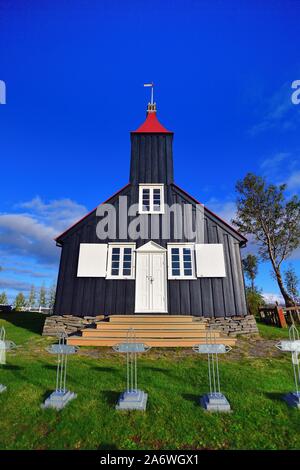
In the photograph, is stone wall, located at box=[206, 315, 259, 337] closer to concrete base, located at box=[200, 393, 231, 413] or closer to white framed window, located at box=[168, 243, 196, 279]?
white framed window, located at box=[168, 243, 196, 279]

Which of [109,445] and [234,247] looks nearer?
[109,445]

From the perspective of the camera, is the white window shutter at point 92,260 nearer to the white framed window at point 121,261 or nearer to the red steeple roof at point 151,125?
the white framed window at point 121,261

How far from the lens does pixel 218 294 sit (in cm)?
1057

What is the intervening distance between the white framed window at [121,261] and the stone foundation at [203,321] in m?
2.00

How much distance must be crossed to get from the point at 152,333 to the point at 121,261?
3834 millimetres

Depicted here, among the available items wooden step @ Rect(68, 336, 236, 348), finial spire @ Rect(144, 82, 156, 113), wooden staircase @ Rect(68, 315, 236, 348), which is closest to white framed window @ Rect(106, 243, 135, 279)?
wooden staircase @ Rect(68, 315, 236, 348)

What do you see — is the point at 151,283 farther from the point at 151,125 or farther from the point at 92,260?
the point at 151,125

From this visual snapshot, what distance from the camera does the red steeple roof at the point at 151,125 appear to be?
14008 millimetres

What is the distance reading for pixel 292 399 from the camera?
13.5ft

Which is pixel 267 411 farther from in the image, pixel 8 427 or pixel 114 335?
pixel 114 335

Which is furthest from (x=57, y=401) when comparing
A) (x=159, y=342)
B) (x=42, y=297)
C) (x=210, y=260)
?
(x=42, y=297)

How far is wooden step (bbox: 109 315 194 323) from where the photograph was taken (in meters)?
9.48

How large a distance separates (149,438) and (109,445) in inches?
21.3
